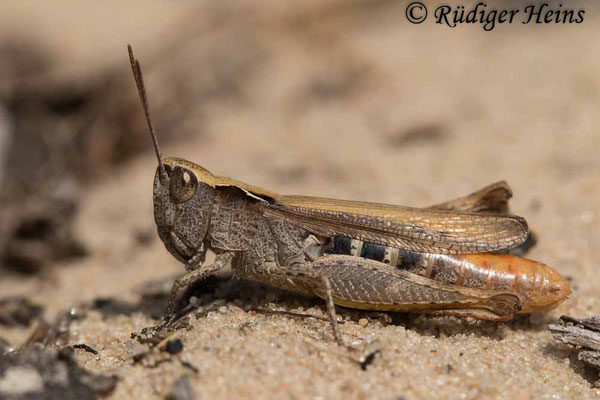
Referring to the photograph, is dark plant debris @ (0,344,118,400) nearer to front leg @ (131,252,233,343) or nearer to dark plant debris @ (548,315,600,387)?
front leg @ (131,252,233,343)

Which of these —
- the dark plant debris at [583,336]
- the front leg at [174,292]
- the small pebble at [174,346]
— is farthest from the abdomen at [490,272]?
the small pebble at [174,346]

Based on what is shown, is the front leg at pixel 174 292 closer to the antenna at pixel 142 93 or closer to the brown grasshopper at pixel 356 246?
the brown grasshopper at pixel 356 246

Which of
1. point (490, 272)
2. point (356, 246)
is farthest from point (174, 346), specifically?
point (490, 272)

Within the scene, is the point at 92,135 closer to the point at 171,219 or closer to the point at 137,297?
the point at 137,297

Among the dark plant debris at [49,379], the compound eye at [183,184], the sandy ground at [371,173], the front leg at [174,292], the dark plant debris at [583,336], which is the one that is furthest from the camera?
the compound eye at [183,184]

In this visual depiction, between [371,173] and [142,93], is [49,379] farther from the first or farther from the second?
[371,173]

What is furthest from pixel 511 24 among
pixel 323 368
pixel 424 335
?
pixel 323 368
